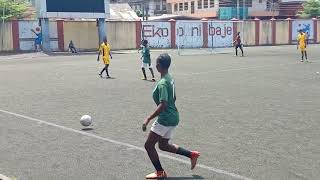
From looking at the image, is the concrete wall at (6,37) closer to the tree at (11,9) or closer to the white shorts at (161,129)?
the tree at (11,9)

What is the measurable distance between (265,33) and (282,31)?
9.14 ft

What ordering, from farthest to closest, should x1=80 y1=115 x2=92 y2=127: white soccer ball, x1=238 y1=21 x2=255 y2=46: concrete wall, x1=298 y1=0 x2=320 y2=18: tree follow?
x1=298 y1=0 x2=320 y2=18: tree < x1=238 y1=21 x2=255 y2=46: concrete wall < x1=80 y1=115 x2=92 y2=127: white soccer ball

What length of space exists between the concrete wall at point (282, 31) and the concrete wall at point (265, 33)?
131cm

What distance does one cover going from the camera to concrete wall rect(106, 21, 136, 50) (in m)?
47.0

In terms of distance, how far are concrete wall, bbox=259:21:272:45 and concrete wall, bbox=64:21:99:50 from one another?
20692 millimetres

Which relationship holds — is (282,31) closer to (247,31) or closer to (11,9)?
(247,31)

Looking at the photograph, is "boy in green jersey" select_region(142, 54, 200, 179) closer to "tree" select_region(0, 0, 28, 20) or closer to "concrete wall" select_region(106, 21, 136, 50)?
"concrete wall" select_region(106, 21, 136, 50)

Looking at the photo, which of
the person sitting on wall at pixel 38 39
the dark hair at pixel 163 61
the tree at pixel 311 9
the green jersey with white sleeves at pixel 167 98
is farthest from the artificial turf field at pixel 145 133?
the tree at pixel 311 9

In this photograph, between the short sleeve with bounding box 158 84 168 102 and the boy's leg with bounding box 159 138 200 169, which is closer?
the short sleeve with bounding box 158 84 168 102

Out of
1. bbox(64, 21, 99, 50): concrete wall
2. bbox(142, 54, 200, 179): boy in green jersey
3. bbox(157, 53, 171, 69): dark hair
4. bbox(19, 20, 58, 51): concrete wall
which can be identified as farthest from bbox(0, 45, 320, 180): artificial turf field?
bbox(64, 21, 99, 50): concrete wall

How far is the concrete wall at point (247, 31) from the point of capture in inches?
2222

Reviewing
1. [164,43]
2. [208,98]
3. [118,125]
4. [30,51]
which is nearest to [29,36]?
[30,51]

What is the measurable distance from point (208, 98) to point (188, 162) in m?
6.79

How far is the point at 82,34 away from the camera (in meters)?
45.7
